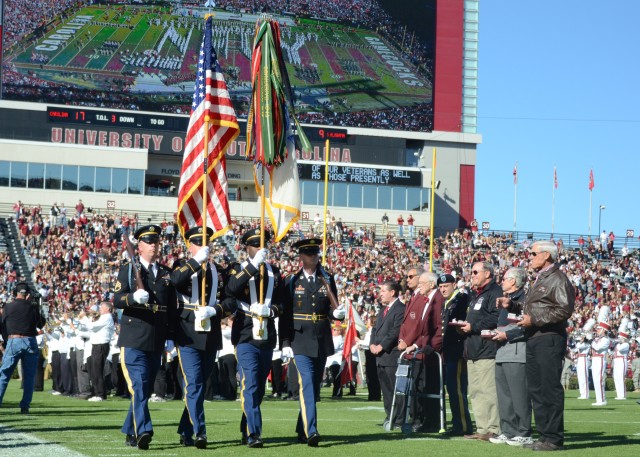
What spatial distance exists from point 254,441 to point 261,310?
1414 millimetres

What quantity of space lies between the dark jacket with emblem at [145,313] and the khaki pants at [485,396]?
12.8 ft

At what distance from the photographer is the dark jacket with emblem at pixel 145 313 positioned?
39.9ft

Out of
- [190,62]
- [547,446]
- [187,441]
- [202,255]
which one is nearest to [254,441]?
[187,441]

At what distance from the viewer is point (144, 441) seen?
468 inches

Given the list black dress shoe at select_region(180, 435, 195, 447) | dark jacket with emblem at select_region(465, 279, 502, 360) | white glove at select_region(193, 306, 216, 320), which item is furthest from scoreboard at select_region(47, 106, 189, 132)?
white glove at select_region(193, 306, 216, 320)

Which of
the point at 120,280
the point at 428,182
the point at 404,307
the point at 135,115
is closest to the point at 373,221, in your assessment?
the point at 428,182

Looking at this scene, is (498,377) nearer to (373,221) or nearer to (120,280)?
(120,280)

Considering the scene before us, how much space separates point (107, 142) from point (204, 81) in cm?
5717

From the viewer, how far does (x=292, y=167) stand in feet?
47.7

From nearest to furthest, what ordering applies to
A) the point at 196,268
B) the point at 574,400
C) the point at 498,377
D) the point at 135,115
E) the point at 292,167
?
the point at 196,268, the point at 498,377, the point at 292,167, the point at 574,400, the point at 135,115

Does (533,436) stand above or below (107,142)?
below

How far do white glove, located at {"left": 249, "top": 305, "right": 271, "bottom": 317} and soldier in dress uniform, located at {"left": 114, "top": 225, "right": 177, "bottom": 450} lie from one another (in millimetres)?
867

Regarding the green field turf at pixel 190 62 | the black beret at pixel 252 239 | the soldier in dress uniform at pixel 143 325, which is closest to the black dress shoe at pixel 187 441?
the soldier in dress uniform at pixel 143 325

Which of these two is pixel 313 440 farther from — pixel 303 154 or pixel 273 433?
pixel 303 154
